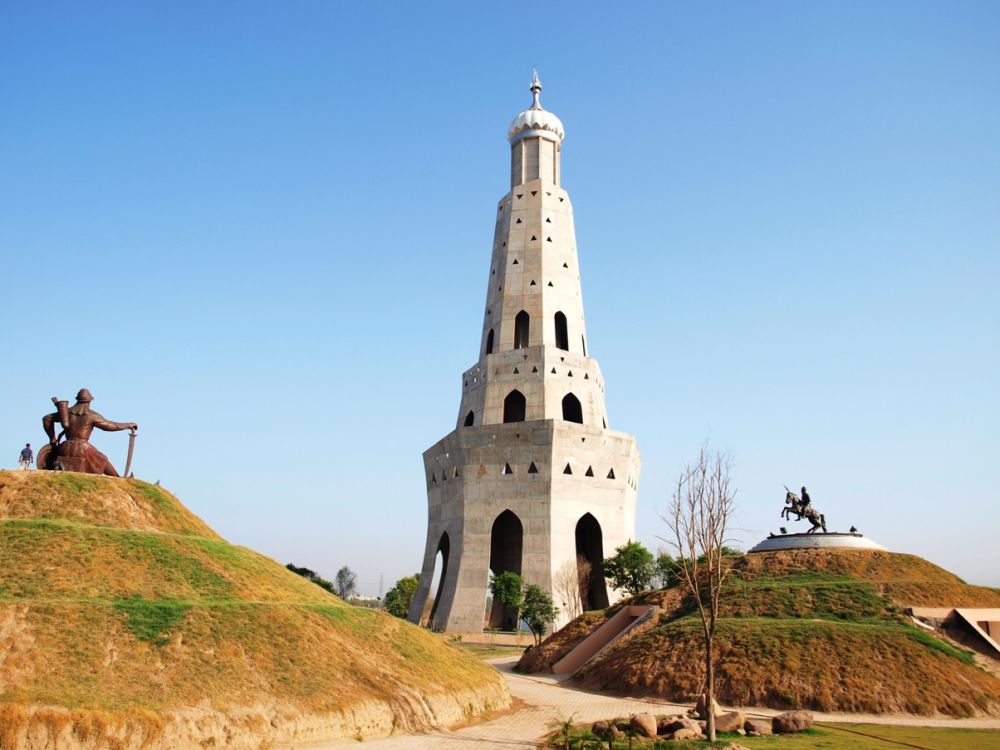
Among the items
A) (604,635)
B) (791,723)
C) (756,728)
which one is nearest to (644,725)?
(756,728)

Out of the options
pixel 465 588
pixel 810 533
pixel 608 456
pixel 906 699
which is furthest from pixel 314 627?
pixel 608 456

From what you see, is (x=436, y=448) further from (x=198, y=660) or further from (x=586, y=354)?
(x=198, y=660)

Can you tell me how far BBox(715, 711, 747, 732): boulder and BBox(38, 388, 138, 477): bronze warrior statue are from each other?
20.1 m

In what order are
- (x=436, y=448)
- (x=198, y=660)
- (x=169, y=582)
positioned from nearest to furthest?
1. (x=198, y=660)
2. (x=169, y=582)
3. (x=436, y=448)

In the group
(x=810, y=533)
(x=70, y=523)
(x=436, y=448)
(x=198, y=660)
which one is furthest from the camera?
(x=436, y=448)

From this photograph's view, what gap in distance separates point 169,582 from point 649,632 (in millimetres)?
17564

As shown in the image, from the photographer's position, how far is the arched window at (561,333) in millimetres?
58312

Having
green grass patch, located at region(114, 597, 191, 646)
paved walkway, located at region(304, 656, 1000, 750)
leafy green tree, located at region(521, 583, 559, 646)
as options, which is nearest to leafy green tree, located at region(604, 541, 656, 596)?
leafy green tree, located at region(521, 583, 559, 646)

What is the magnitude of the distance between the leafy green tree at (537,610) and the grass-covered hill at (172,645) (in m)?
19.8

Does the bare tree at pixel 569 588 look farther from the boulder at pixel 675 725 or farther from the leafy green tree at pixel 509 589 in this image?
the boulder at pixel 675 725

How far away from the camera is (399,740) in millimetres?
19109

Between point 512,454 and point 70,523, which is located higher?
point 512,454

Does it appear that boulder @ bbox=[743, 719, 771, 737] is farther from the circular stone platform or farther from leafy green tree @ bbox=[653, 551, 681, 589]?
leafy green tree @ bbox=[653, 551, 681, 589]

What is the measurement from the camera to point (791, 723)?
20.1 metres
